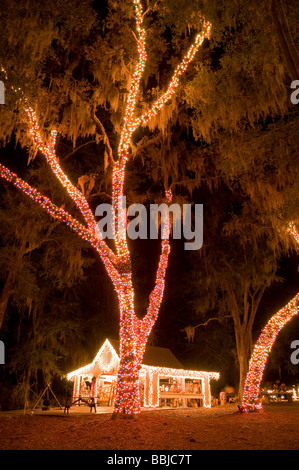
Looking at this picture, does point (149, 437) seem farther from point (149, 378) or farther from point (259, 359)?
point (149, 378)

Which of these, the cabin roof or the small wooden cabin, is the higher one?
the cabin roof

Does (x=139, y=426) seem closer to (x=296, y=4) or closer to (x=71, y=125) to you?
(x=71, y=125)

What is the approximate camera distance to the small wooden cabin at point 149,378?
51.6ft

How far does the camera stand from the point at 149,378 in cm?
1566

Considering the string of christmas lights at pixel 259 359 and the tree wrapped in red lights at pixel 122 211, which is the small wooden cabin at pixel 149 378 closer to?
the string of christmas lights at pixel 259 359

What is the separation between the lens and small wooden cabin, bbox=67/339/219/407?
1573 cm

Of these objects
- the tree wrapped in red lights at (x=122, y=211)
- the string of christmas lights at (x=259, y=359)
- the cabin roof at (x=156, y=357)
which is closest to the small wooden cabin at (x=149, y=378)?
the cabin roof at (x=156, y=357)

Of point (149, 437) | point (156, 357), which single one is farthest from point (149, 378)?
point (149, 437)

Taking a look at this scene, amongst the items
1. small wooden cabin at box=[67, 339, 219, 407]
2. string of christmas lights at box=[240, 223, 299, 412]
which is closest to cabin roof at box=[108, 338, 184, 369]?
small wooden cabin at box=[67, 339, 219, 407]

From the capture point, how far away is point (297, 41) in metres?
6.62

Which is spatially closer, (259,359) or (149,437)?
(149,437)

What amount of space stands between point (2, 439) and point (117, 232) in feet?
15.1

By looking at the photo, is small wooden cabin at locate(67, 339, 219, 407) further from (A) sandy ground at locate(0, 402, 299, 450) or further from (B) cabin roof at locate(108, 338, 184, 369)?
(A) sandy ground at locate(0, 402, 299, 450)
